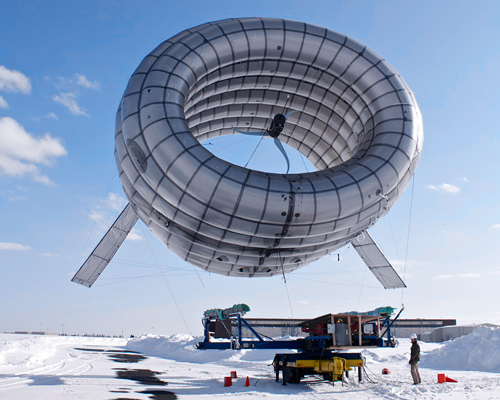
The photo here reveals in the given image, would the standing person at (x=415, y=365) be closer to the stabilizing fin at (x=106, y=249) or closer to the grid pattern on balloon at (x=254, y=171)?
the grid pattern on balloon at (x=254, y=171)

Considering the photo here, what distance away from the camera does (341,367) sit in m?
15.6

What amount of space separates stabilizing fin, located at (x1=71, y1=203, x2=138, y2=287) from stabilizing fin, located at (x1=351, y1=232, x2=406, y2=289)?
449 inches

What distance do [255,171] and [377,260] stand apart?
10389 millimetres

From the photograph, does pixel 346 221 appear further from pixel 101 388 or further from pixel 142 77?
pixel 101 388

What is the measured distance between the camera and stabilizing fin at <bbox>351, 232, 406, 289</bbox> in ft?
68.4

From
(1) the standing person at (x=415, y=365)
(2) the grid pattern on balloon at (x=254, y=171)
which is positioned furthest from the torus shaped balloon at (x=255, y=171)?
(1) the standing person at (x=415, y=365)

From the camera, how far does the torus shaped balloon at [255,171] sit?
1323 cm

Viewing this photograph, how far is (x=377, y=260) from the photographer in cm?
2097

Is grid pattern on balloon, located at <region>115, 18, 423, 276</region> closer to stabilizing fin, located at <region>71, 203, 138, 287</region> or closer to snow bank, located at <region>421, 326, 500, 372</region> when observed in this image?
stabilizing fin, located at <region>71, 203, 138, 287</region>

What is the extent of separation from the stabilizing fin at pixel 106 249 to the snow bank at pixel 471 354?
19.2 meters

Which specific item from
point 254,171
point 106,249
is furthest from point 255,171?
point 106,249

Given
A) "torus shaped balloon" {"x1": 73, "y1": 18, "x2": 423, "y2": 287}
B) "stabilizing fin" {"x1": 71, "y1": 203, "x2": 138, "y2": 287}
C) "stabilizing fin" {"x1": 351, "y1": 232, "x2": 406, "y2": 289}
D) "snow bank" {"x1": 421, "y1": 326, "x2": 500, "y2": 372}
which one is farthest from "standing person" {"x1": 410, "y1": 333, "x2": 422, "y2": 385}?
"stabilizing fin" {"x1": 71, "y1": 203, "x2": 138, "y2": 287}

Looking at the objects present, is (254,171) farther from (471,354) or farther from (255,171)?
(471,354)

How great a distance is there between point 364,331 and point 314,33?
12017 millimetres
